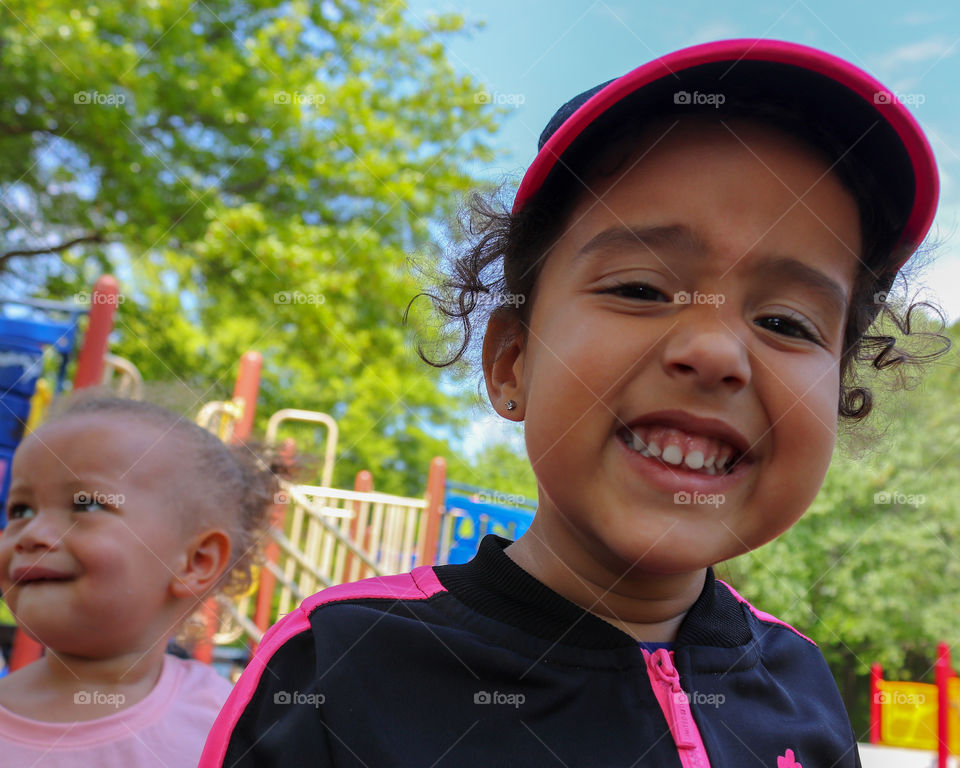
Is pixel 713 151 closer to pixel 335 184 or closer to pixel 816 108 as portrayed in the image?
pixel 816 108

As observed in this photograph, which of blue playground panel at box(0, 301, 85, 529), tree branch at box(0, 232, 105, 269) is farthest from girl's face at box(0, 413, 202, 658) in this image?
tree branch at box(0, 232, 105, 269)

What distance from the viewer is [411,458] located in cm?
1555

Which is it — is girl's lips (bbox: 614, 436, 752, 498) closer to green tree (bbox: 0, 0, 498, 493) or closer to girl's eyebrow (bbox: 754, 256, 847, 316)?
girl's eyebrow (bbox: 754, 256, 847, 316)

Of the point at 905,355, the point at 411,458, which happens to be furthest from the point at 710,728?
the point at 411,458

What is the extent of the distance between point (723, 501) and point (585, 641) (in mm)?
257

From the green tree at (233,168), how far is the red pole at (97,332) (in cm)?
441

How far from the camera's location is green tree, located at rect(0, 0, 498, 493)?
8219mm
